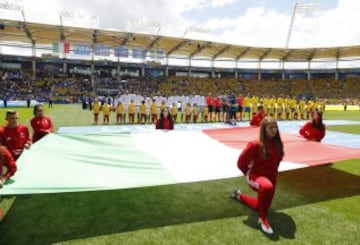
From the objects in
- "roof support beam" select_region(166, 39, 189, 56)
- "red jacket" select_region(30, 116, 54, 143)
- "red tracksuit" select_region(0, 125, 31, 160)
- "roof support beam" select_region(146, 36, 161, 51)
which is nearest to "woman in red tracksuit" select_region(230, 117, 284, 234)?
"red tracksuit" select_region(0, 125, 31, 160)

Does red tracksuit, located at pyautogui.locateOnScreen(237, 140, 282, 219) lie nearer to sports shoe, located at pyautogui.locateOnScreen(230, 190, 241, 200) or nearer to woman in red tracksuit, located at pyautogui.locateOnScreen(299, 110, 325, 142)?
sports shoe, located at pyautogui.locateOnScreen(230, 190, 241, 200)

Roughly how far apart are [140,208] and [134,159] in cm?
83

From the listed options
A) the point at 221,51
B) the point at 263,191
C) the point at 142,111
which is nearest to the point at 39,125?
the point at 263,191

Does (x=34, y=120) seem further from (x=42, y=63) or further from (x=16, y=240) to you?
(x=42, y=63)

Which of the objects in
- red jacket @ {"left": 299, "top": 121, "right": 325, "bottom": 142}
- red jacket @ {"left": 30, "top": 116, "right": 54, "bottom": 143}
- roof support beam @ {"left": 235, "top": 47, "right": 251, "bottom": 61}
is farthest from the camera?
roof support beam @ {"left": 235, "top": 47, "right": 251, "bottom": 61}

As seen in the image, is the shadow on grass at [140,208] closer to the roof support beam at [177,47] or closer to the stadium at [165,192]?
the stadium at [165,192]

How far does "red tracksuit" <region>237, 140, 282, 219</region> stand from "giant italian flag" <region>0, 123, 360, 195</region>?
0.35 metres

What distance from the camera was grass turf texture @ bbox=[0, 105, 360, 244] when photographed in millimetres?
4051

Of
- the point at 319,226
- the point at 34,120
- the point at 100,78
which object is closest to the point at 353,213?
the point at 319,226

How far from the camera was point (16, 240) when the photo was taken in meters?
3.94

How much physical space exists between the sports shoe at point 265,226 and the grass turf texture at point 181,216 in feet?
0.26

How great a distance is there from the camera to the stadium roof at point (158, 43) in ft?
133

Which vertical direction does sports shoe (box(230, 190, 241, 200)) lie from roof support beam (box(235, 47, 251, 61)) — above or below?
below

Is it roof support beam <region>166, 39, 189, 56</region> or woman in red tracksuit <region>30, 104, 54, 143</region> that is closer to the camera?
woman in red tracksuit <region>30, 104, 54, 143</region>
